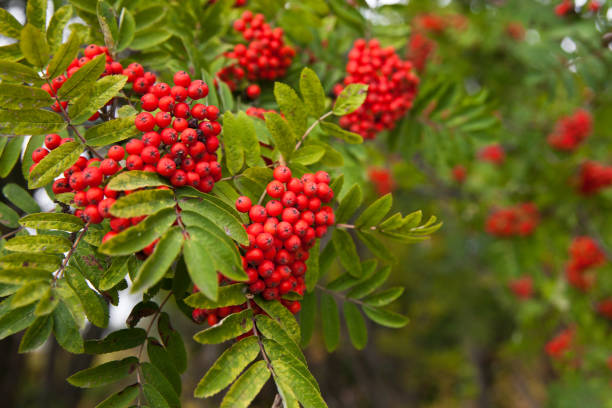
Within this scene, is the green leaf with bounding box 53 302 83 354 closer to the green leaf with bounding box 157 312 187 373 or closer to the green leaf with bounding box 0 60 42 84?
the green leaf with bounding box 157 312 187 373

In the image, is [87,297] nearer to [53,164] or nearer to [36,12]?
[53,164]

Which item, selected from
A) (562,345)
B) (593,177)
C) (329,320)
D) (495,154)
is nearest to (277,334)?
(329,320)

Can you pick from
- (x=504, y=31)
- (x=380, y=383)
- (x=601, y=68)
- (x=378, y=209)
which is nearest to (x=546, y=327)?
(x=380, y=383)

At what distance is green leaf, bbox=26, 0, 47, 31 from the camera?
1318mm

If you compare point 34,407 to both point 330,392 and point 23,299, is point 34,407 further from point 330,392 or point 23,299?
point 23,299

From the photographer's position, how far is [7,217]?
5.24 ft

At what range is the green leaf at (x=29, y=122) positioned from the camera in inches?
45.6

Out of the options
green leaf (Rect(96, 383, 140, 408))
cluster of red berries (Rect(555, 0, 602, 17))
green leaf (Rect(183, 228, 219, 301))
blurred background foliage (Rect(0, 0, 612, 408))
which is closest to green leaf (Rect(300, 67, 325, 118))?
blurred background foliage (Rect(0, 0, 612, 408))

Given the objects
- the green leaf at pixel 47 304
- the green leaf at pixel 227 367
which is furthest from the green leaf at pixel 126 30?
the green leaf at pixel 227 367

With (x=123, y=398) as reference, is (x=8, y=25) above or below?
above

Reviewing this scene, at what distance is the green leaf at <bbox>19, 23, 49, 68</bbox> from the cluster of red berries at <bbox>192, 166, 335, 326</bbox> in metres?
0.69

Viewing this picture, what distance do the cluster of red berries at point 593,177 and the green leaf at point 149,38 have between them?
14.7 ft

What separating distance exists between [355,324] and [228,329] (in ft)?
2.63

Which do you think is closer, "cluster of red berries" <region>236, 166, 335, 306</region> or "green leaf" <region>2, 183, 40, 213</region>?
"cluster of red berries" <region>236, 166, 335, 306</region>
